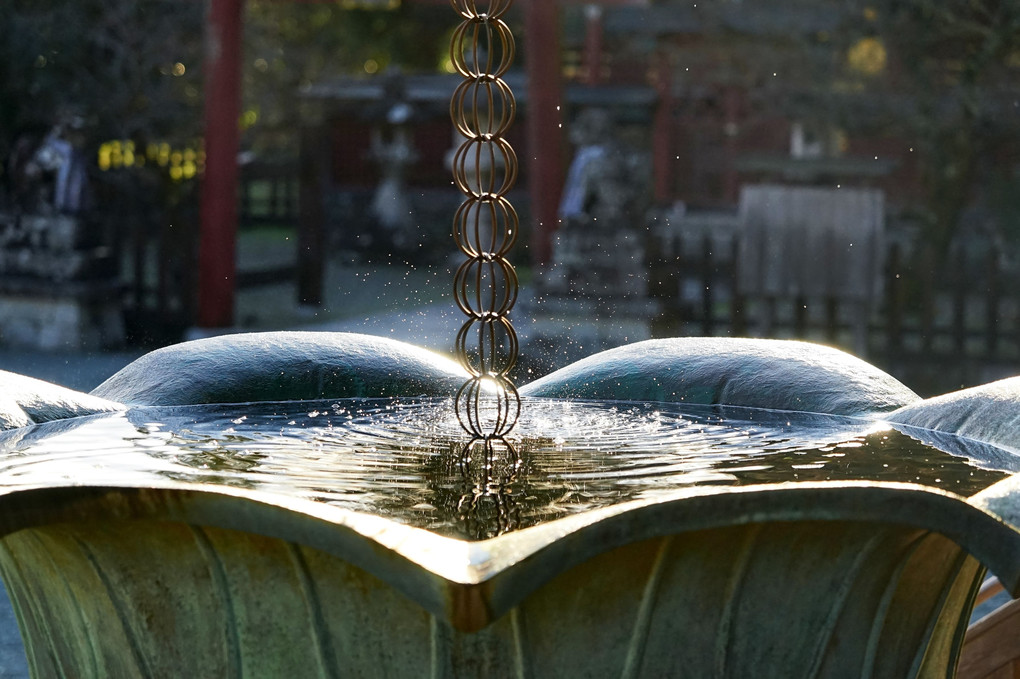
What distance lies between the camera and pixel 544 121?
982 centimetres

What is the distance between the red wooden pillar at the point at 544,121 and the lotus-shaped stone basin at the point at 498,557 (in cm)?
753

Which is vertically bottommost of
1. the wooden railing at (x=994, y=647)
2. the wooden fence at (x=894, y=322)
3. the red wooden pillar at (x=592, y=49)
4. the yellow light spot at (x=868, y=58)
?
the wooden railing at (x=994, y=647)

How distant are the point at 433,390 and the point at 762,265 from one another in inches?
213

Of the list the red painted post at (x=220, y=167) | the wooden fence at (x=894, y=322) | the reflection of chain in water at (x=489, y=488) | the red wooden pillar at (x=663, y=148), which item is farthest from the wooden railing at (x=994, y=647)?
the red wooden pillar at (x=663, y=148)

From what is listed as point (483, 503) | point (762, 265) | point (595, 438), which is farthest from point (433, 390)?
point (762, 265)

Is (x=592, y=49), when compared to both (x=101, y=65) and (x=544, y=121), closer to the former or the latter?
(x=544, y=121)

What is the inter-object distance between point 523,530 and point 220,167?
8177 mm

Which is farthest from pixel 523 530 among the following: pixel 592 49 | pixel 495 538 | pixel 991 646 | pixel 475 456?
pixel 592 49

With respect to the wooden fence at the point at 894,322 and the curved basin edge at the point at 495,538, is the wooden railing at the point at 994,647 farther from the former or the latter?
the wooden fence at the point at 894,322

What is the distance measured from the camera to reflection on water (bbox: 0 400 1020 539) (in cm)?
201

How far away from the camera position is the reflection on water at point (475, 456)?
6.59ft

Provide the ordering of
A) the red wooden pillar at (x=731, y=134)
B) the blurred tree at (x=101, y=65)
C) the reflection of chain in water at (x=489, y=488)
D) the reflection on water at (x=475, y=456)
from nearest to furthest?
the reflection of chain in water at (x=489, y=488) → the reflection on water at (x=475, y=456) → the blurred tree at (x=101, y=65) → the red wooden pillar at (x=731, y=134)

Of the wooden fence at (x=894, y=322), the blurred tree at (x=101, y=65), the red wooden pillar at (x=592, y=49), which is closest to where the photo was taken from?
the wooden fence at (x=894, y=322)

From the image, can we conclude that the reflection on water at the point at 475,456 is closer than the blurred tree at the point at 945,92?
Yes
